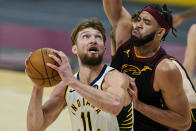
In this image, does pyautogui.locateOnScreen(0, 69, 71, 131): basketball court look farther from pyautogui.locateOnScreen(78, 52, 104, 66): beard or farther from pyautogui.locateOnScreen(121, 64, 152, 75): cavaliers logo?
pyautogui.locateOnScreen(78, 52, 104, 66): beard

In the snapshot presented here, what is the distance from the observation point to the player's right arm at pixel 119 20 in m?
4.52

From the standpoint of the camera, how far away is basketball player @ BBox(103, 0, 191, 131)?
4031mm

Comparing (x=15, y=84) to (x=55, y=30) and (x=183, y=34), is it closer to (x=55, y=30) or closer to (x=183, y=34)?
(x=55, y=30)

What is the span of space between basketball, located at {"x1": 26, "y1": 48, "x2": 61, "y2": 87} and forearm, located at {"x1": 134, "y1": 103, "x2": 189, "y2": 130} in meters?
0.93

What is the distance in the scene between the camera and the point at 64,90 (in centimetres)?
421

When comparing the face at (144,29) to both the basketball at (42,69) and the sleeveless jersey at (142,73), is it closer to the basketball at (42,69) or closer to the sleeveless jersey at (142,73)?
the sleeveless jersey at (142,73)

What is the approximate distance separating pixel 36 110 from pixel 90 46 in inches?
32.1

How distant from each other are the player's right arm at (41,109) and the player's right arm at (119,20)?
84 cm

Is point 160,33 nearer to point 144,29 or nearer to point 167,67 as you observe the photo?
point 144,29

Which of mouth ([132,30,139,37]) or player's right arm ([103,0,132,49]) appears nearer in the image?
mouth ([132,30,139,37])

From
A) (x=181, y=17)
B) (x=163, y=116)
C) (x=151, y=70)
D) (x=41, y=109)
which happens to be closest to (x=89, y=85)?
(x=41, y=109)

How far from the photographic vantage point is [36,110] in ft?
13.4

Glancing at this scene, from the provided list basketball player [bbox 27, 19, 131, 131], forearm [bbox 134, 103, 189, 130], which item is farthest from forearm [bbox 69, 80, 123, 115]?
forearm [bbox 134, 103, 189, 130]

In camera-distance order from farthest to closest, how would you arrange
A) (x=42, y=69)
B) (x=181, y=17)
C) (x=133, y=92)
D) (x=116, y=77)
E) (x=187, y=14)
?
(x=187, y=14), (x=181, y=17), (x=133, y=92), (x=116, y=77), (x=42, y=69)
